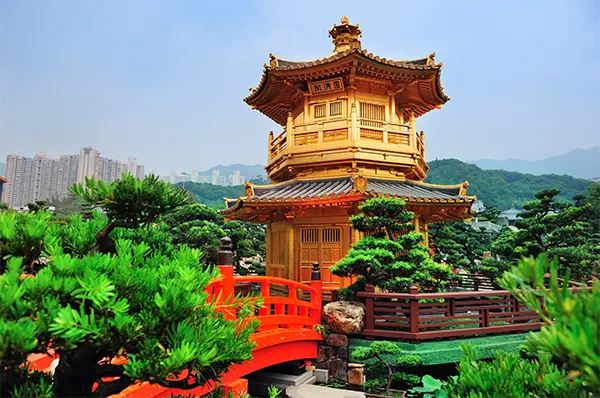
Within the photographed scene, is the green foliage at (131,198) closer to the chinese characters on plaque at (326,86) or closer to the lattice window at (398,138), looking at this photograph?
the chinese characters on plaque at (326,86)

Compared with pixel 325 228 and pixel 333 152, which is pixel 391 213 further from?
pixel 333 152

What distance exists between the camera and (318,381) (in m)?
7.62

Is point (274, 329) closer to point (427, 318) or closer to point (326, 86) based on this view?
point (427, 318)

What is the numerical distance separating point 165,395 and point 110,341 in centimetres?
292

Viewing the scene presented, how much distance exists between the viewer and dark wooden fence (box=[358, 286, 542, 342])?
7.38 m

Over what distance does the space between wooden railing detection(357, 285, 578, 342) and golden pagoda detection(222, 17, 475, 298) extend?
2431 mm

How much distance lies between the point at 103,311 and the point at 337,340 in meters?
6.59

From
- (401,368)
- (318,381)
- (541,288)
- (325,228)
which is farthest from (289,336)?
(541,288)

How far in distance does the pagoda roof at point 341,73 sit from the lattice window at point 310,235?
469 centimetres

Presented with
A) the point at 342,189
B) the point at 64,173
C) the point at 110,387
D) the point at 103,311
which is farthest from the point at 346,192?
the point at 64,173

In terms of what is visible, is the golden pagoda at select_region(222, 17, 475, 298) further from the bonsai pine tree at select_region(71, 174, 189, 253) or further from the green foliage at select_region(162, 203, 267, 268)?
the bonsai pine tree at select_region(71, 174, 189, 253)

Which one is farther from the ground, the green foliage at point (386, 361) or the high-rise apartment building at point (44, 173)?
the high-rise apartment building at point (44, 173)

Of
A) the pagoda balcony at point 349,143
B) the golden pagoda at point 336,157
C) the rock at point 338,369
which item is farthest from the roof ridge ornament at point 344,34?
the rock at point 338,369

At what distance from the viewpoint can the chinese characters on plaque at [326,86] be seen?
445 inches
